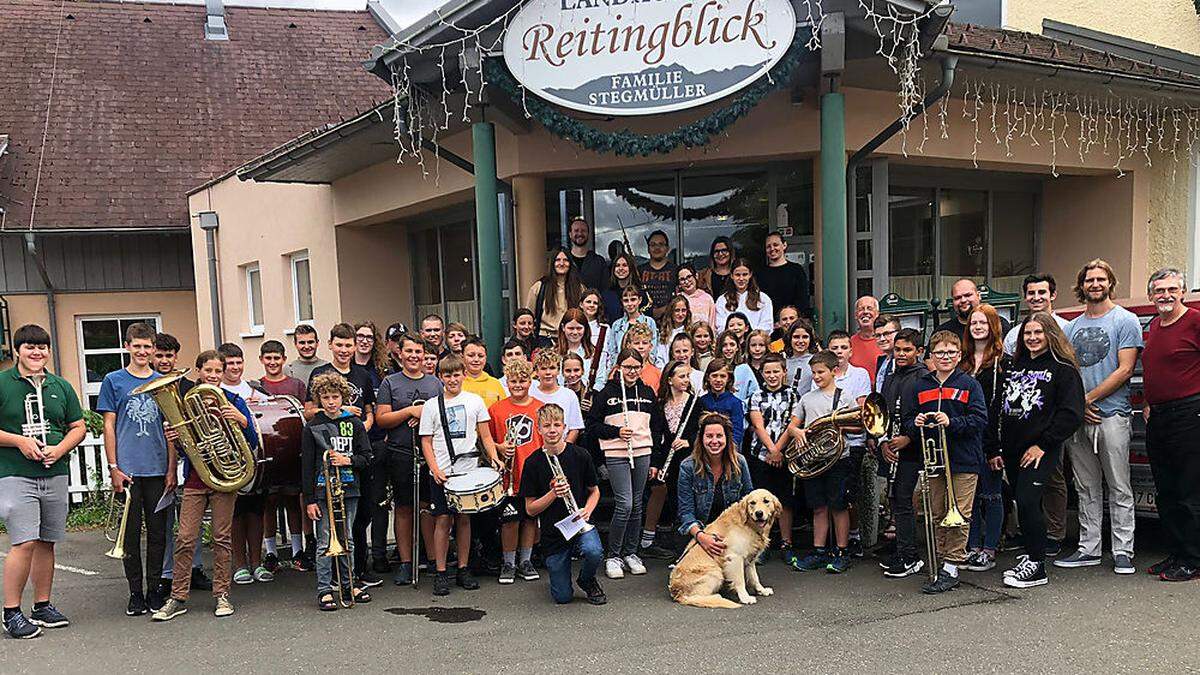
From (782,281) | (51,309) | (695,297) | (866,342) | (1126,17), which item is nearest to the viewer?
(866,342)

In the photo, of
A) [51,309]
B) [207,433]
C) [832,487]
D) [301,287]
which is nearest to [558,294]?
[832,487]

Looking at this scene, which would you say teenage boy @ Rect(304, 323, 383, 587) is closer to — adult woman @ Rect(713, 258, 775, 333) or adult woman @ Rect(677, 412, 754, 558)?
adult woman @ Rect(677, 412, 754, 558)

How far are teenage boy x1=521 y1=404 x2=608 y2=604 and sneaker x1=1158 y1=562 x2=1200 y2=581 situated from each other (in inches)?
137

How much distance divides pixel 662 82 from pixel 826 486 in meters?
3.45

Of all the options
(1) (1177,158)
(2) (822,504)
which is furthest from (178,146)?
(1) (1177,158)

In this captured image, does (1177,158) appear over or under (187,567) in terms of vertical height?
over

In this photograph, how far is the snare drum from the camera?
5328mm

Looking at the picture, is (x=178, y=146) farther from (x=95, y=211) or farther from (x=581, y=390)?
(x=581, y=390)

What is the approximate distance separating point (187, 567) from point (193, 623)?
0.35 meters

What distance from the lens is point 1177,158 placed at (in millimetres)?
9828

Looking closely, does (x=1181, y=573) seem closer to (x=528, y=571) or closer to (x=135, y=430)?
(x=528, y=571)

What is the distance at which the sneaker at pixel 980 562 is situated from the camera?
5.41 meters

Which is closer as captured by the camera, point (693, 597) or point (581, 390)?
point (693, 597)

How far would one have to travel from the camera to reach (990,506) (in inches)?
210
